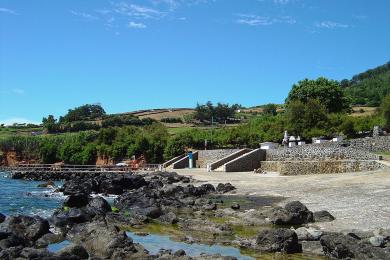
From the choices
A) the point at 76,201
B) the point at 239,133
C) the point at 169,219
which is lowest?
the point at 169,219

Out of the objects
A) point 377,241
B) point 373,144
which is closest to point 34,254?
point 377,241

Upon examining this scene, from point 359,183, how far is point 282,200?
19.4 feet

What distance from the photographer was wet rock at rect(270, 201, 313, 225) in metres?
22.5

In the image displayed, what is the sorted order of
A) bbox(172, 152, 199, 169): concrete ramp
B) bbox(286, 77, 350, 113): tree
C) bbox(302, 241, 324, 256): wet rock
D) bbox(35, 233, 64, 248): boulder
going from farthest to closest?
1. bbox(286, 77, 350, 113): tree
2. bbox(172, 152, 199, 169): concrete ramp
3. bbox(35, 233, 64, 248): boulder
4. bbox(302, 241, 324, 256): wet rock

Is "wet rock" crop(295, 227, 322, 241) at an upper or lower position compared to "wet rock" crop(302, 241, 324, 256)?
upper

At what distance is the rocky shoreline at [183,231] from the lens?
53.6 ft

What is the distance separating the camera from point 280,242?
679 inches

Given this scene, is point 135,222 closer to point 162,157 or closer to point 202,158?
point 202,158

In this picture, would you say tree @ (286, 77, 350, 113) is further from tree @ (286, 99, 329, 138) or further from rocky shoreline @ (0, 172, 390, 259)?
rocky shoreline @ (0, 172, 390, 259)

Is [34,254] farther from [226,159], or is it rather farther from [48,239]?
[226,159]

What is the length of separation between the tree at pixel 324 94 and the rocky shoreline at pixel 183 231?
197 feet

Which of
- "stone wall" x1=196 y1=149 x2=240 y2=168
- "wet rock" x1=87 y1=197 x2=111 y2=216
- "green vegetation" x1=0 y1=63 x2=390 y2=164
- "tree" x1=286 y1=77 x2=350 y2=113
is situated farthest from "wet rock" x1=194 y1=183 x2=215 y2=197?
"tree" x1=286 y1=77 x2=350 y2=113

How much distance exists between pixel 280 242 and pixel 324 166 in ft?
103

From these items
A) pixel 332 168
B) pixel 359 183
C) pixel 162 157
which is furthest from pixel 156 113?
pixel 359 183
